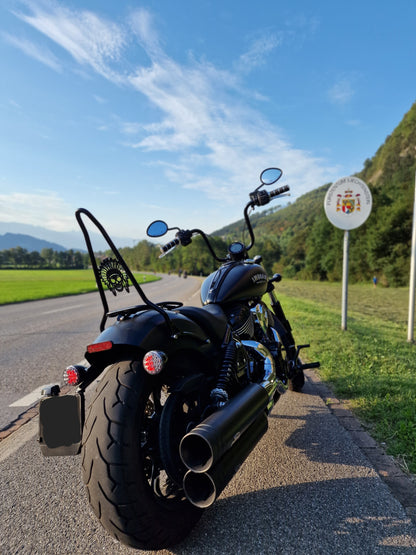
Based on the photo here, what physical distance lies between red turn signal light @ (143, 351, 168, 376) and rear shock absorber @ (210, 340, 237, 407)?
47cm

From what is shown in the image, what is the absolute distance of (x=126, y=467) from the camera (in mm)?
1423

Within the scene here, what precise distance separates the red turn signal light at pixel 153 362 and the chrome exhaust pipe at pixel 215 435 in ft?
1.00

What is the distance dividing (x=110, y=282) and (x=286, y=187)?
2.01 meters

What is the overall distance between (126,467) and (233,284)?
1588 millimetres

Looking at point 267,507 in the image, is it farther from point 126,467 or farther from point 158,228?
point 158,228

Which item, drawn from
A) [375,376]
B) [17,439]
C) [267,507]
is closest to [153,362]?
[267,507]

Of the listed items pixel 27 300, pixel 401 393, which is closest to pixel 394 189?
pixel 27 300

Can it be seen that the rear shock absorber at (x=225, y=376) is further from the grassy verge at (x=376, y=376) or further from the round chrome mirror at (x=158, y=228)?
the grassy verge at (x=376, y=376)

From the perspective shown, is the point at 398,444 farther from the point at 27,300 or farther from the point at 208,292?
the point at 27,300

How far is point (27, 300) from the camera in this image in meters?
16.3

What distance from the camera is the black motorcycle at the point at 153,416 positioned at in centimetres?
144

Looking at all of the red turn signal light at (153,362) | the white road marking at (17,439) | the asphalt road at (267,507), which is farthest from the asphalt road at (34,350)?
the red turn signal light at (153,362)

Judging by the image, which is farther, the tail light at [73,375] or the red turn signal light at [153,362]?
the tail light at [73,375]

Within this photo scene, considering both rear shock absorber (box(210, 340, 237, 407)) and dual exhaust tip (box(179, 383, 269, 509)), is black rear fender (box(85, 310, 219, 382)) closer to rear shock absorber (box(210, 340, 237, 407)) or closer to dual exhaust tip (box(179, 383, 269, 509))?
rear shock absorber (box(210, 340, 237, 407))
